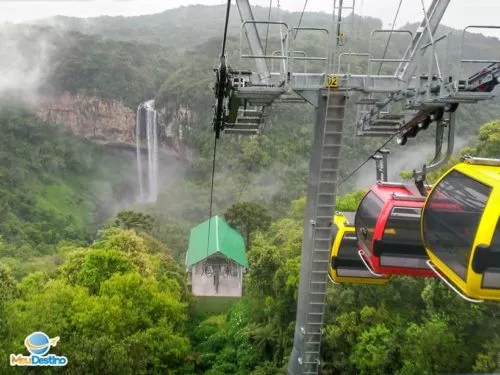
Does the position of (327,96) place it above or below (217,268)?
above

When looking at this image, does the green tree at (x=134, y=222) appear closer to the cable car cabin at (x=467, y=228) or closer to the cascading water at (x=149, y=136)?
the cable car cabin at (x=467, y=228)

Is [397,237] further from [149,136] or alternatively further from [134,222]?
[149,136]

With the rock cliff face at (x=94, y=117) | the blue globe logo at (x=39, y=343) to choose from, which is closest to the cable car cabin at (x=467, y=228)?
the blue globe logo at (x=39, y=343)

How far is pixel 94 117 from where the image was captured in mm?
68562

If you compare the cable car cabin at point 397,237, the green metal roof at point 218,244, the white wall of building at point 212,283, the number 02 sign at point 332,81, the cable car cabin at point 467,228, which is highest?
the number 02 sign at point 332,81

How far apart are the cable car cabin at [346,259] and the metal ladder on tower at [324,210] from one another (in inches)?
26.7

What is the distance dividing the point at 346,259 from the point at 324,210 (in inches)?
48.4

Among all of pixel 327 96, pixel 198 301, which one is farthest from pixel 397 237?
pixel 198 301

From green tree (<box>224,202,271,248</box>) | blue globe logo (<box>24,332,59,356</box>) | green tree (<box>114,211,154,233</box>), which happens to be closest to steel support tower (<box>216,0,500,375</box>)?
blue globe logo (<box>24,332,59,356</box>)

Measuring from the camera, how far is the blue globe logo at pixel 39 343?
9.23m

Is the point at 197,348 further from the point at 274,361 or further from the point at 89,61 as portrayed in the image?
the point at 89,61

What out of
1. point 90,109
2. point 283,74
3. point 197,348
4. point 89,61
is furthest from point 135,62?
point 283,74

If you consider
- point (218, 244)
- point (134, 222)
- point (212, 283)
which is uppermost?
point (134, 222)

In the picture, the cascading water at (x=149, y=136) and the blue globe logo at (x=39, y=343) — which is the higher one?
the blue globe logo at (x=39, y=343)
